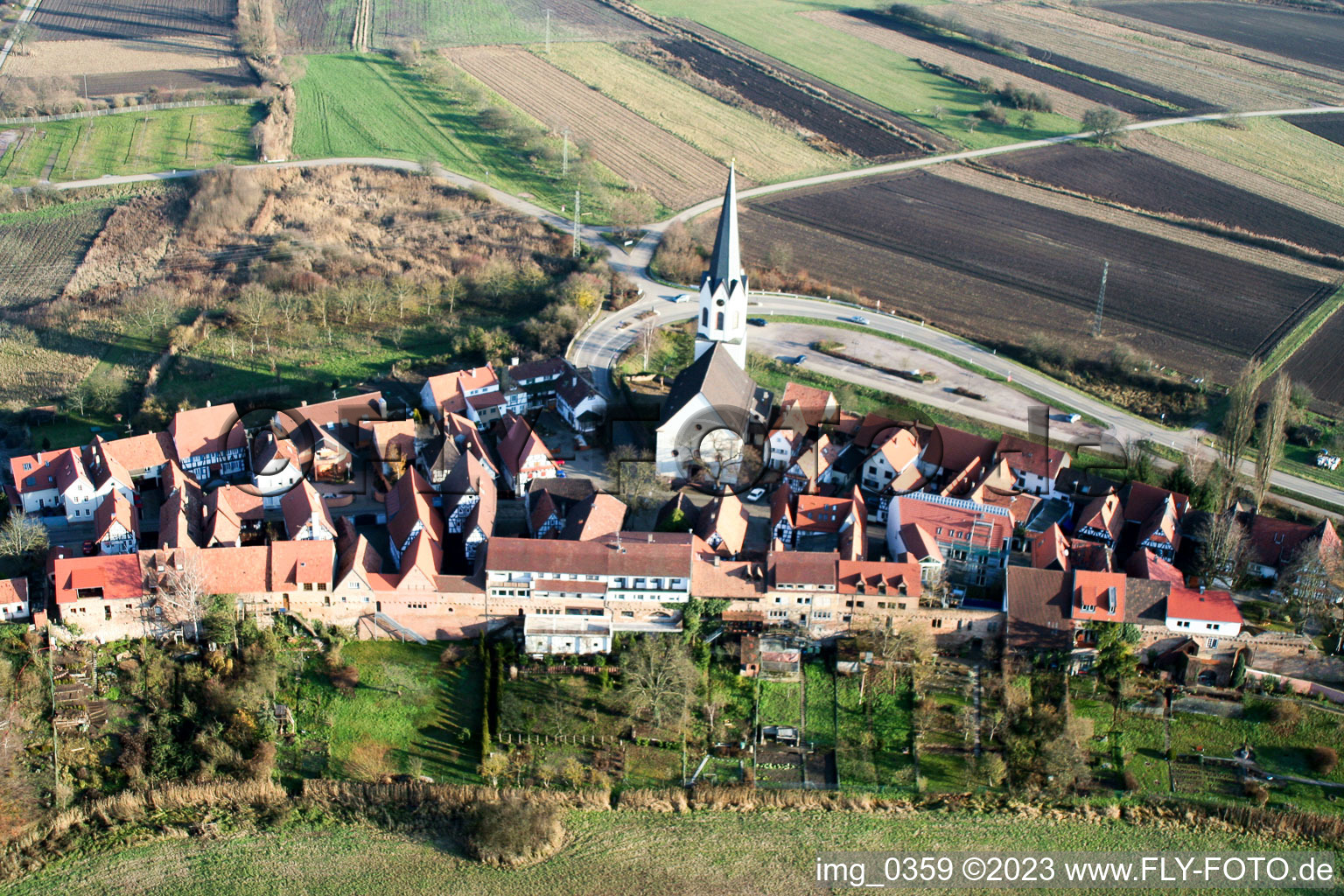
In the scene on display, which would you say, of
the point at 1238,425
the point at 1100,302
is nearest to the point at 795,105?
the point at 1100,302

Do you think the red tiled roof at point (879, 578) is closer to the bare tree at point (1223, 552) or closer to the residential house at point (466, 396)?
the bare tree at point (1223, 552)

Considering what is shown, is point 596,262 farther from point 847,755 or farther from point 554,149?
point 847,755

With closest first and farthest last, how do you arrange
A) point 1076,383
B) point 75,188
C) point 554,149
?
point 1076,383 → point 75,188 → point 554,149

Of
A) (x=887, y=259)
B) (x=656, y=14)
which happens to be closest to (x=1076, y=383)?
(x=887, y=259)

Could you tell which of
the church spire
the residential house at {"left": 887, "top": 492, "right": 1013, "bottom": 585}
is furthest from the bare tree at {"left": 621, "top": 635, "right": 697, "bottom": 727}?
the church spire

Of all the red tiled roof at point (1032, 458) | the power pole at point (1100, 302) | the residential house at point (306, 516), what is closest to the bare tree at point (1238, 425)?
the red tiled roof at point (1032, 458)
